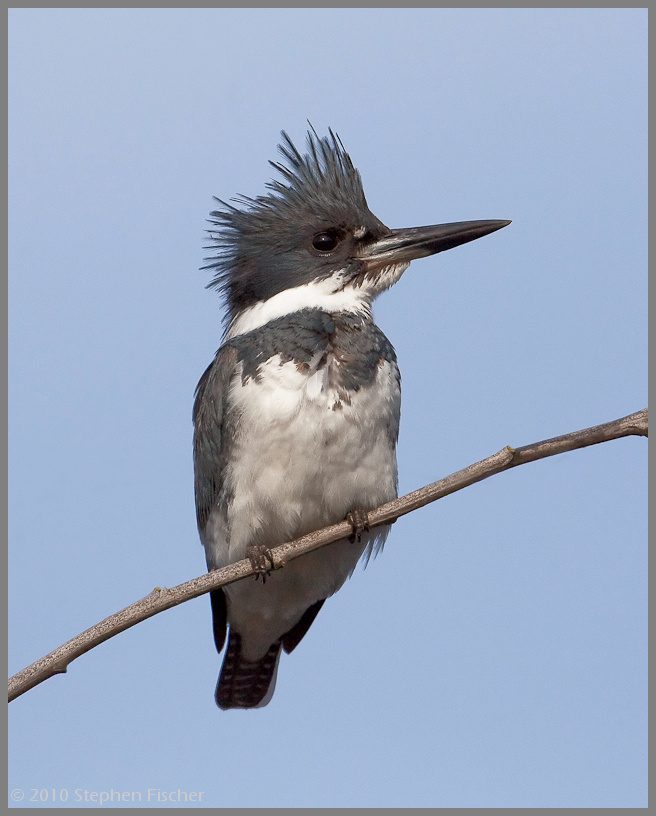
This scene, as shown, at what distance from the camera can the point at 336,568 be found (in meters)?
4.41

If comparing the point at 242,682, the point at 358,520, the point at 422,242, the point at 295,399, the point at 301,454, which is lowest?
the point at 242,682

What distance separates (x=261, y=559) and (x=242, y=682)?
1329 mm

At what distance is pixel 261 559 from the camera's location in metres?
3.87

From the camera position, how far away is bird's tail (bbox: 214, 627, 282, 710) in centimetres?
492

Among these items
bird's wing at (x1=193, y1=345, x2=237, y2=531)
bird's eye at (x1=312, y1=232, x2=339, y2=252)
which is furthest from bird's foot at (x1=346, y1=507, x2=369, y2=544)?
bird's eye at (x1=312, y1=232, x2=339, y2=252)

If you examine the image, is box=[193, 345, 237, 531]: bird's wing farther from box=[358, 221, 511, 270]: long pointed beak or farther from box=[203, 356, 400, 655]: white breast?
box=[358, 221, 511, 270]: long pointed beak

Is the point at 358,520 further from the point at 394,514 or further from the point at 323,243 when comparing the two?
the point at 323,243

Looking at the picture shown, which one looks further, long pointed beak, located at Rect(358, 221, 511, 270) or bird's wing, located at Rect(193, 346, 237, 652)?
long pointed beak, located at Rect(358, 221, 511, 270)

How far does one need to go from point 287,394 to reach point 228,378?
0.42m

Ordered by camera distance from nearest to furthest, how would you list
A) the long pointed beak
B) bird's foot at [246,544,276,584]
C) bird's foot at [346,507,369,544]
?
bird's foot at [246,544,276,584]
bird's foot at [346,507,369,544]
the long pointed beak

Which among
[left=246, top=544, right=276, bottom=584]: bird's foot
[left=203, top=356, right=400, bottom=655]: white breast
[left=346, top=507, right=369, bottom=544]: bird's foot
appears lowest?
[left=246, top=544, right=276, bottom=584]: bird's foot

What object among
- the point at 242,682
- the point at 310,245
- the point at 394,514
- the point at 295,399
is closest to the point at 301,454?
the point at 295,399

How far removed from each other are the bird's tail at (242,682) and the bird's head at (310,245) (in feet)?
5.48

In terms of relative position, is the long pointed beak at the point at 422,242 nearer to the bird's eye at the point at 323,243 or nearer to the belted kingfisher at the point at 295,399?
the belted kingfisher at the point at 295,399
